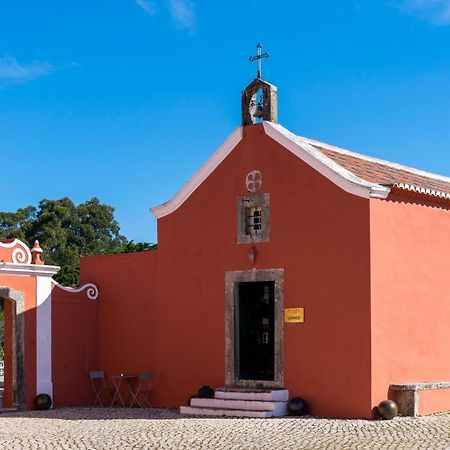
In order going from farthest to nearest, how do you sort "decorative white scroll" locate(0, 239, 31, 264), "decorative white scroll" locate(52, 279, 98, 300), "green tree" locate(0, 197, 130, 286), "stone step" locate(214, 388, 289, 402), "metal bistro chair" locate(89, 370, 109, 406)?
"green tree" locate(0, 197, 130, 286), "decorative white scroll" locate(52, 279, 98, 300), "metal bistro chair" locate(89, 370, 109, 406), "decorative white scroll" locate(0, 239, 31, 264), "stone step" locate(214, 388, 289, 402)

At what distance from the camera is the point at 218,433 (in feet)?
40.6

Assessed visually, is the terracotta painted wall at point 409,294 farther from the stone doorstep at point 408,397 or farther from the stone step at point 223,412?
the stone step at point 223,412

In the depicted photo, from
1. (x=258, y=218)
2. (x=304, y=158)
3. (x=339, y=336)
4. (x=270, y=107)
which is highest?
(x=270, y=107)

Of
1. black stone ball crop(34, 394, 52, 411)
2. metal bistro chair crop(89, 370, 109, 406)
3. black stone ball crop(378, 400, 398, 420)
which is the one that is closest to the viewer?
black stone ball crop(378, 400, 398, 420)

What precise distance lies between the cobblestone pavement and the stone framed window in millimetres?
3478

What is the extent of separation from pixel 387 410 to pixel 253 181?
484cm

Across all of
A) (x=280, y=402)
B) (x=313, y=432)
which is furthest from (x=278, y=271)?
(x=313, y=432)

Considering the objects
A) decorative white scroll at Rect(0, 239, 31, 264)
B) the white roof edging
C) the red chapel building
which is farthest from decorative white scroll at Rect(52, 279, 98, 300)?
the white roof edging

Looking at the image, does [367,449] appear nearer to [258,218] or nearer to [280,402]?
[280,402]

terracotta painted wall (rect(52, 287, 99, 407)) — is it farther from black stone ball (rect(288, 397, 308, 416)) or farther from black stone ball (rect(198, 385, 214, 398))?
black stone ball (rect(288, 397, 308, 416))

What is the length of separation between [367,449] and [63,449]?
12.9 feet

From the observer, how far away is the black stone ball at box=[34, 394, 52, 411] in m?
17.0

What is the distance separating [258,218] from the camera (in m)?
16.0

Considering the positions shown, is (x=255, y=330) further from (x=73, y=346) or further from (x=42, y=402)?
(x=42, y=402)
